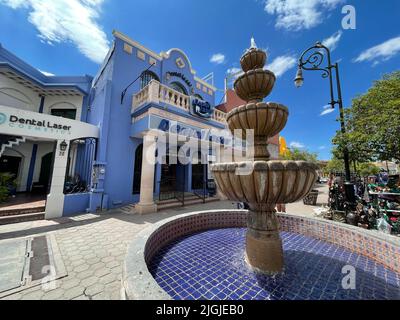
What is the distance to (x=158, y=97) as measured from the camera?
7746mm

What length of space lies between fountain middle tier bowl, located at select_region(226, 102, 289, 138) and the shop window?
1304 cm

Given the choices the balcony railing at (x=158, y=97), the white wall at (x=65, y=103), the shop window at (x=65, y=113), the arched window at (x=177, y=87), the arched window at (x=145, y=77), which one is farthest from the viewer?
the arched window at (x=177, y=87)

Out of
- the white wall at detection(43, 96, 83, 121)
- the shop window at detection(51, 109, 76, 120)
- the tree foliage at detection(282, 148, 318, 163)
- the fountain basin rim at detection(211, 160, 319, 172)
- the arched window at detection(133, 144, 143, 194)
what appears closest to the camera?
the fountain basin rim at detection(211, 160, 319, 172)

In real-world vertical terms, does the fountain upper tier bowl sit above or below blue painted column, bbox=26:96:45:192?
above

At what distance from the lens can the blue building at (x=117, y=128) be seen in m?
7.39

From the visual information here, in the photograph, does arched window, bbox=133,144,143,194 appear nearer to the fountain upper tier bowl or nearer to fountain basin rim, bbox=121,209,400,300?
fountain basin rim, bbox=121,209,400,300

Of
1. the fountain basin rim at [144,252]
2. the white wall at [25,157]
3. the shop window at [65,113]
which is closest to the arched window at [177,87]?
the shop window at [65,113]

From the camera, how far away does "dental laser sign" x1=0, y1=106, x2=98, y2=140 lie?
6.32m

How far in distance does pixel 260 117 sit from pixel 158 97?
20.7 feet

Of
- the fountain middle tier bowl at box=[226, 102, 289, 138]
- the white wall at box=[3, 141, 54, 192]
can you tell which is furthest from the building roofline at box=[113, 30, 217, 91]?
the fountain middle tier bowl at box=[226, 102, 289, 138]

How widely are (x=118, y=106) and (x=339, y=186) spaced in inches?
449

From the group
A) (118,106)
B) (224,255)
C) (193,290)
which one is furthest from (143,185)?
(193,290)

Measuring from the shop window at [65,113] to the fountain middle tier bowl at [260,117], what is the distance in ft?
42.8

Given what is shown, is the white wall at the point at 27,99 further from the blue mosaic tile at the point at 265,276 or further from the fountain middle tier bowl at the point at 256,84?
the blue mosaic tile at the point at 265,276
